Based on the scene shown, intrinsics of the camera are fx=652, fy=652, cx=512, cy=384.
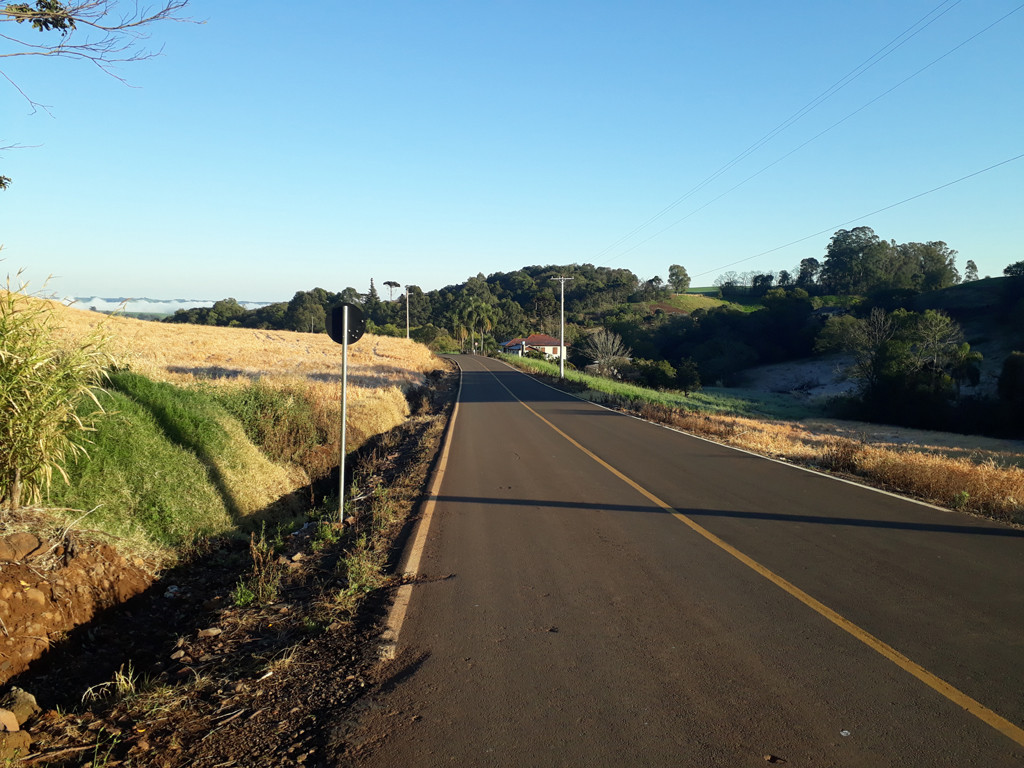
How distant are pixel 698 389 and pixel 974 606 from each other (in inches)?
2530

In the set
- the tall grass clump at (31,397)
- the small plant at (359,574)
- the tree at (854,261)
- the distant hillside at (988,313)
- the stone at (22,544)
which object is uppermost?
the tree at (854,261)

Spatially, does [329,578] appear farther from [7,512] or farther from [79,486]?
[79,486]

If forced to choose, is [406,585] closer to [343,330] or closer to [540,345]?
[343,330]

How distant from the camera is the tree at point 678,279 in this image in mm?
169212

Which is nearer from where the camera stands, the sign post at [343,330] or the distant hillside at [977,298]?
the sign post at [343,330]

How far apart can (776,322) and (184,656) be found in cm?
9519

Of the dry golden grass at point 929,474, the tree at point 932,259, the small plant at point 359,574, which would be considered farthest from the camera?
the tree at point 932,259

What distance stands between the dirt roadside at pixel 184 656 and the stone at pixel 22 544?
0.05 m

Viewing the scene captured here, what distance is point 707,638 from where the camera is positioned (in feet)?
15.7

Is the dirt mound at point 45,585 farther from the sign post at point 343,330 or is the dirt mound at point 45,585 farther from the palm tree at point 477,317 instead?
the palm tree at point 477,317

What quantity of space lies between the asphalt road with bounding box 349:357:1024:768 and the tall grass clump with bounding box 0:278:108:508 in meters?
3.89

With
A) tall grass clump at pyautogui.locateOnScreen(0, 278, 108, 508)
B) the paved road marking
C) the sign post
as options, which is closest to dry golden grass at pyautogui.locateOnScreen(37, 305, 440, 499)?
tall grass clump at pyautogui.locateOnScreen(0, 278, 108, 508)

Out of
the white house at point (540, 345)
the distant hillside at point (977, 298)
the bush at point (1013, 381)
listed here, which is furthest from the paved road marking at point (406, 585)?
the white house at point (540, 345)

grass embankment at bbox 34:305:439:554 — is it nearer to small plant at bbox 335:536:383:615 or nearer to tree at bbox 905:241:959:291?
small plant at bbox 335:536:383:615
